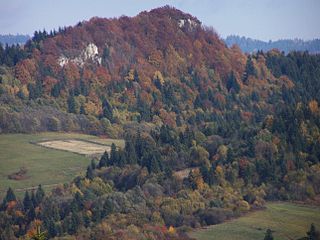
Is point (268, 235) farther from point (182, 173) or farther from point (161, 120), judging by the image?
point (161, 120)

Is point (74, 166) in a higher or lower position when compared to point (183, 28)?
lower

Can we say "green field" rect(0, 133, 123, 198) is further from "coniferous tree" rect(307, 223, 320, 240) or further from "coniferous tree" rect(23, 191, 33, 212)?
"coniferous tree" rect(307, 223, 320, 240)

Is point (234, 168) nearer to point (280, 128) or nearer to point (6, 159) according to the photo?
point (280, 128)

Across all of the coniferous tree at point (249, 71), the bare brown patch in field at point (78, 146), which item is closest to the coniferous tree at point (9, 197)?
the bare brown patch in field at point (78, 146)

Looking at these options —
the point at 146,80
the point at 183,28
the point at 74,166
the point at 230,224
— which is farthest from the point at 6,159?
the point at 183,28

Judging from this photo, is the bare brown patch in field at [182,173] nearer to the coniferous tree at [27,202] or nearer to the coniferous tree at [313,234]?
the coniferous tree at [27,202]

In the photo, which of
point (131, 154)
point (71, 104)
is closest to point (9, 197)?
point (131, 154)

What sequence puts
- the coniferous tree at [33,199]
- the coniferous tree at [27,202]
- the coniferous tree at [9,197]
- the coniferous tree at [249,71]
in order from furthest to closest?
the coniferous tree at [249,71] < the coniferous tree at [9,197] < the coniferous tree at [33,199] < the coniferous tree at [27,202]
